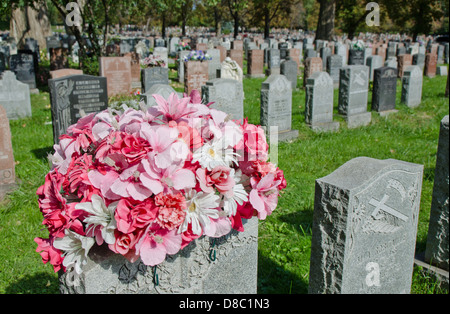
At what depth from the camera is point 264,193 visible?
2.23 metres

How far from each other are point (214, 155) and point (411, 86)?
11122mm

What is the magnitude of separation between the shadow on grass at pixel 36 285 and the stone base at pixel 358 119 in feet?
24.9

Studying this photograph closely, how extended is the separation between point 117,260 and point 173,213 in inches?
18.2

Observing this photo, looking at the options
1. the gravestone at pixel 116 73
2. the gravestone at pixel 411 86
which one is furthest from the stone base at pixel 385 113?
the gravestone at pixel 116 73

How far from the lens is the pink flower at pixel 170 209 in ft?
6.12

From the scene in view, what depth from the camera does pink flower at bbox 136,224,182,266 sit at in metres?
1.90

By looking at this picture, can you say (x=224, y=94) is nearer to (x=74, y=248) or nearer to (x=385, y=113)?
(x=385, y=113)

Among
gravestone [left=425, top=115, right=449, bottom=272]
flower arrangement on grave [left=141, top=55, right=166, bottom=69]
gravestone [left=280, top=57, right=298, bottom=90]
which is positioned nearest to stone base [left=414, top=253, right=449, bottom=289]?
gravestone [left=425, top=115, right=449, bottom=272]

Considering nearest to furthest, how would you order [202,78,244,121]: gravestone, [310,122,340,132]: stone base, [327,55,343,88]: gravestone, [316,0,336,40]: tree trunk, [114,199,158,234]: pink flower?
[114,199,158,234]: pink flower
[202,78,244,121]: gravestone
[310,122,340,132]: stone base
[327,55,343,88]: gravestone
[316,0,336,40]: tree trunk

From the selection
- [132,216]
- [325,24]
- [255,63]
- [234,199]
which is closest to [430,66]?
[255,63]

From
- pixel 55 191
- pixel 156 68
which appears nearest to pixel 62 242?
pixel 55 191

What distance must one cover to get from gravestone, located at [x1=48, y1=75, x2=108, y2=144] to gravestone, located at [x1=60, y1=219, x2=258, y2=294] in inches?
195

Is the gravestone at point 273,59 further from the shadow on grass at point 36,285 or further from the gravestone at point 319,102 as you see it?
the shadow on grass at point 36,285

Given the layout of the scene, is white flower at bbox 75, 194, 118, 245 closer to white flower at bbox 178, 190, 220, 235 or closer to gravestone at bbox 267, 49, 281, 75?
white flower at bbox 178, 190, 220, 235
